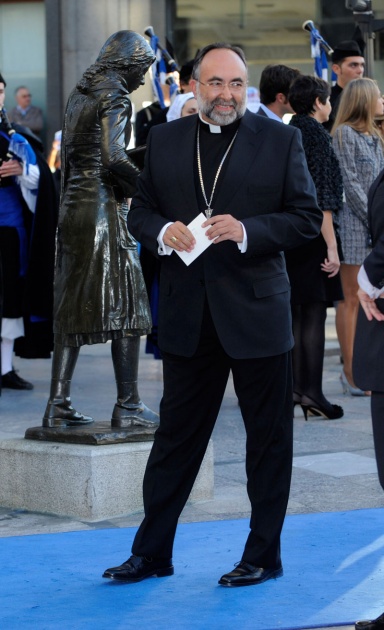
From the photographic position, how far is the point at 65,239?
604cm

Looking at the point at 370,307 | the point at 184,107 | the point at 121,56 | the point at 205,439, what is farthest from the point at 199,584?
the point at 184,107

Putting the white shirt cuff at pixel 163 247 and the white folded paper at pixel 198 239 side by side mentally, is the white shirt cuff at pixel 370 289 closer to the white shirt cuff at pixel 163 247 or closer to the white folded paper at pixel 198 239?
the white folded paper at pixel 198 239

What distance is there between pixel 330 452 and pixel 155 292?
2034 mm

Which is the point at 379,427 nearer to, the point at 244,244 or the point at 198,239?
the point at 244,244

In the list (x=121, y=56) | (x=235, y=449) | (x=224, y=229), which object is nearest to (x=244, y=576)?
(x=224, y=229)

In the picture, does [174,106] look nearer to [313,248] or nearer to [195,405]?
[313,248]

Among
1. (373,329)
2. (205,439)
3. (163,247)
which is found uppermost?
(163,247)

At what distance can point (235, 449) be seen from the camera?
734 cm

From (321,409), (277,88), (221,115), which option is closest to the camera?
(221,115)

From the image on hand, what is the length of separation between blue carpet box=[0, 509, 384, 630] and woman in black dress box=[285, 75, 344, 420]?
8.39ft

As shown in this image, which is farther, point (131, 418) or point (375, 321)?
point (131, 418)

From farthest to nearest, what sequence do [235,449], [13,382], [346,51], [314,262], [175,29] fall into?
[175,29], [346,51], [13,382], [314,262], [235,449]

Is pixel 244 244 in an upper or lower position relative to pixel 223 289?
upper

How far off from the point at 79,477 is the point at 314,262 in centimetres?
284
